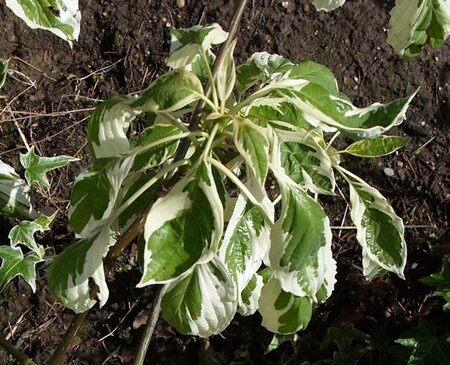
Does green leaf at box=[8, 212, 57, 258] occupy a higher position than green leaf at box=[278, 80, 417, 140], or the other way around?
green leaf at box=[278, 80, 417, 140]

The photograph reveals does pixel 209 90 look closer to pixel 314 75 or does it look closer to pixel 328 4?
pixel 314 75

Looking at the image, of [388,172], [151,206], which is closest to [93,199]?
[151,206]

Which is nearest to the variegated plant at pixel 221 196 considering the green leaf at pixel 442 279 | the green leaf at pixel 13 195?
the green leaf at pixel 13 195

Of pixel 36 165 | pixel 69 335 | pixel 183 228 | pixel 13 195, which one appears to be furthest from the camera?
pixel 36 165

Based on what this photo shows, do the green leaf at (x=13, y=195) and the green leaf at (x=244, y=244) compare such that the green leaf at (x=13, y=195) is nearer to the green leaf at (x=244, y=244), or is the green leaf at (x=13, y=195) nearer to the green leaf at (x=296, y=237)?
the green leaf at (x=244, y=244)

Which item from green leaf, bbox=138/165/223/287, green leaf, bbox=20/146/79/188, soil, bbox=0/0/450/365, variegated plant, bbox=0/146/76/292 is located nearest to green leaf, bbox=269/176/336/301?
green leaf, bbox=138/165/223/287

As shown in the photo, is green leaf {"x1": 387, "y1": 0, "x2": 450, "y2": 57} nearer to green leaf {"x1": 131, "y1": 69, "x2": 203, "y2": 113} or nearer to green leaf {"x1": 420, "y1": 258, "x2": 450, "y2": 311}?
green leaf {"x1": 131, "y1": 69, "x2": 203, "y2": 113}
